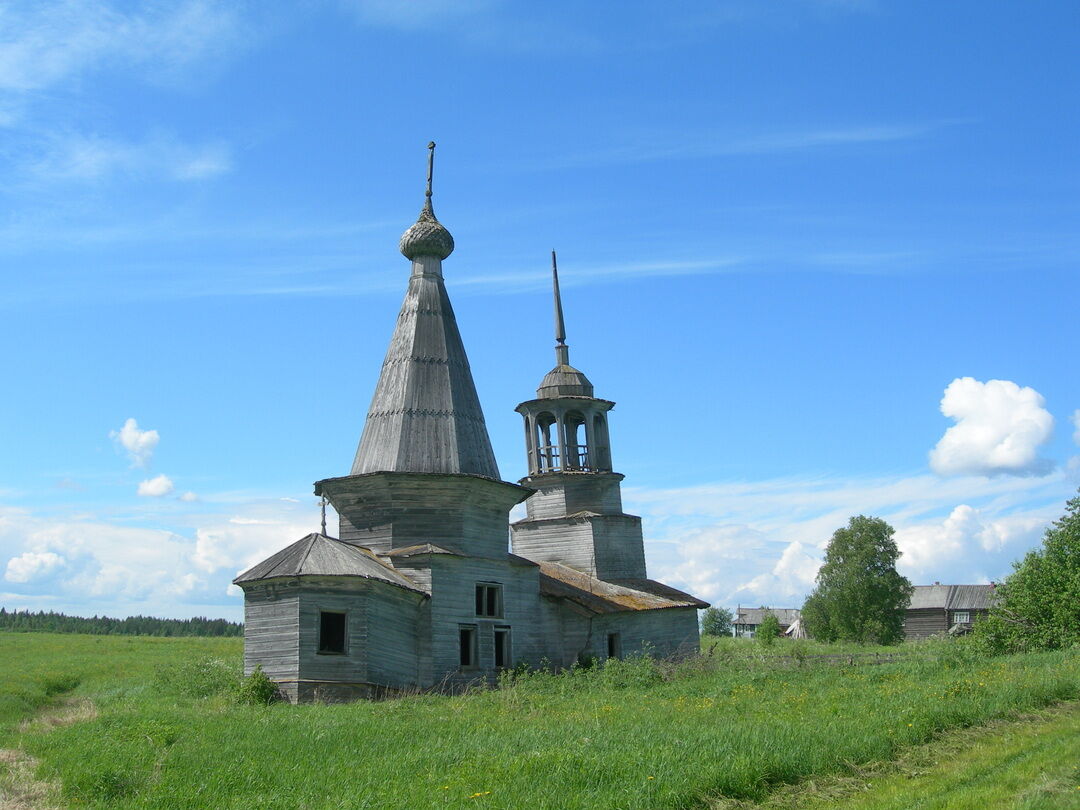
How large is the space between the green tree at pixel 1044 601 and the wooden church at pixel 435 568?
34.0 ft

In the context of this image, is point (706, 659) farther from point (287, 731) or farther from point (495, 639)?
point (287, 731)

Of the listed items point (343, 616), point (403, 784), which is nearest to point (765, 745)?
point (403, 784)

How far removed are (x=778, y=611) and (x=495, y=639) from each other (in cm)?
7278

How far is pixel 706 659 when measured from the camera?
2455 centimetres

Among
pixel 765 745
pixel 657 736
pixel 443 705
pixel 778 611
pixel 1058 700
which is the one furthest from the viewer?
pixel 778 611

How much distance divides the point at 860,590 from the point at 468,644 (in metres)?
31.7

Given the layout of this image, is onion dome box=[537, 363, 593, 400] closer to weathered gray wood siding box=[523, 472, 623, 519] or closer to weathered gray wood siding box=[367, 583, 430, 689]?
weathered gray wood siding box=[523, 472, 623, 519]

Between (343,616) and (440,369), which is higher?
(440,369)

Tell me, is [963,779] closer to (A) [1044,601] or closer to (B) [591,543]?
(A) [1044,601]

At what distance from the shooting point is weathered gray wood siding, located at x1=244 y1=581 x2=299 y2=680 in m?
21.4

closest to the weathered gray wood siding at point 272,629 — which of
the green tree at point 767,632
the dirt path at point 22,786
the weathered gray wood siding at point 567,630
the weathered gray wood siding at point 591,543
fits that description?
the dirt path at point 22,786

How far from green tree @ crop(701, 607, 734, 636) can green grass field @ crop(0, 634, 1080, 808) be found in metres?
67.5

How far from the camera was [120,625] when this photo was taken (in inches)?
4744

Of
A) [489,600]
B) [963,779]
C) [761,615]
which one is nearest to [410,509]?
[489,600]
